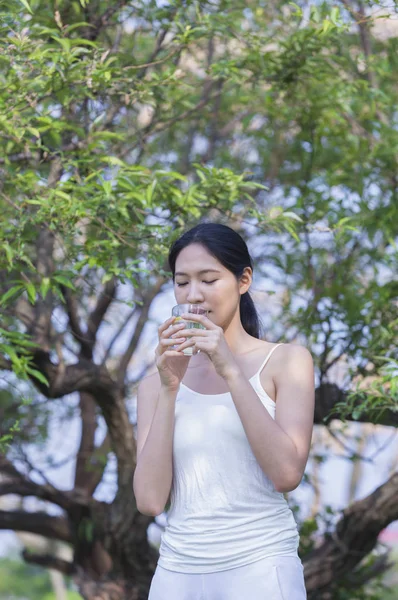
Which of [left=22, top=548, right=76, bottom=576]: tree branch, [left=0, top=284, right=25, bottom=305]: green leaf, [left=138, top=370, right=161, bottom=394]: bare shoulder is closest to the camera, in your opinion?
[left=138, top=370, right=161, bottom=394]: bare shoulder

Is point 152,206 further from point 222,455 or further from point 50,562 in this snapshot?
point 50,562

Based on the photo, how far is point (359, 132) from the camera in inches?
169

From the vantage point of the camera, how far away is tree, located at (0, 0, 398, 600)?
2830 mm

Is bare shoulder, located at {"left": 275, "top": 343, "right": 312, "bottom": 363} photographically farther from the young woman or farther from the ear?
the ear

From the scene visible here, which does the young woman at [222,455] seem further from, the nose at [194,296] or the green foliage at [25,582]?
the green foliage at [25,582]

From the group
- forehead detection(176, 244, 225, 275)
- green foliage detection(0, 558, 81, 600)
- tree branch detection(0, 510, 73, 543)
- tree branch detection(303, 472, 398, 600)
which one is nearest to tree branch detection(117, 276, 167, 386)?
tree branch detection(0, 510, 73, 543)

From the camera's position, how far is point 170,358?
6.17 ft

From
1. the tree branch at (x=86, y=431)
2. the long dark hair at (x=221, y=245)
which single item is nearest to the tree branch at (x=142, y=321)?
the tree branch at (x=86, y=431)

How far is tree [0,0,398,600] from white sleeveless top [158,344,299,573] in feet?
2.82

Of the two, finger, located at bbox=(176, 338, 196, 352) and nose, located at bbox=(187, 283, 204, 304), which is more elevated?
nose, located at bbox=(187, 283, 204, 304)

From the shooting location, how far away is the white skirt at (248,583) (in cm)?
171

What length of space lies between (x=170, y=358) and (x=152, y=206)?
1.13 meters

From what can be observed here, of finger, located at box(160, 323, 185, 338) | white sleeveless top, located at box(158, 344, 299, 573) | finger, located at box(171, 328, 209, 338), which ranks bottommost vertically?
white sleeveless top, located at box(158, 344, 299, 573)

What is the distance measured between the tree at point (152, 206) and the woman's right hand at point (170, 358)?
859mm
